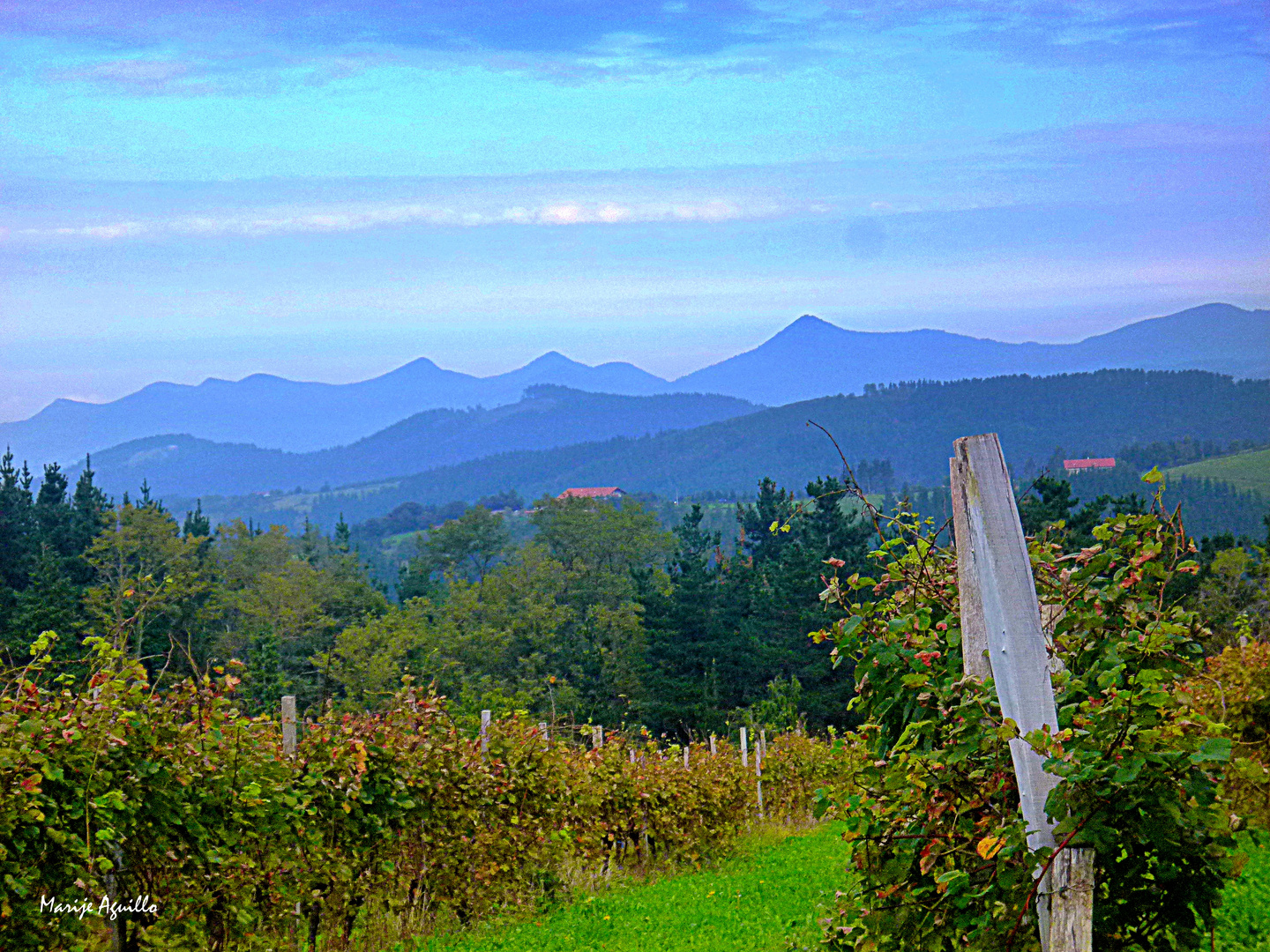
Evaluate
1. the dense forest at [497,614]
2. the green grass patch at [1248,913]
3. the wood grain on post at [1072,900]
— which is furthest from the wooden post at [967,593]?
the dense forest at [497,614]

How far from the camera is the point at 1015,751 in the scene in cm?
305

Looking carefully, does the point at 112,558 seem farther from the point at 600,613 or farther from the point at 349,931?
the point at 349,931

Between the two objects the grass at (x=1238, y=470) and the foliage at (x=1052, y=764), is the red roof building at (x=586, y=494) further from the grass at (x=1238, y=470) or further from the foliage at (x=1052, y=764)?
the grass at (x=1238, y=470)

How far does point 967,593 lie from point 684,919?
22.4ft

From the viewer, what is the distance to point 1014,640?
3.10m

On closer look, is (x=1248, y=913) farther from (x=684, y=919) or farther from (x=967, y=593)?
(x=967, y=593)

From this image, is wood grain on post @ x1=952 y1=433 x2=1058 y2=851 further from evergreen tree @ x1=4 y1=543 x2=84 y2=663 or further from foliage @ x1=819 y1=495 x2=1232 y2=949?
evergreen tree @ x1=4 y1=543 x2=84 y2=663

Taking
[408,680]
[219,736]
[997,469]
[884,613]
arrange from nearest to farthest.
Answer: [997,469] → [884,613] → [219,736] → [408,680]

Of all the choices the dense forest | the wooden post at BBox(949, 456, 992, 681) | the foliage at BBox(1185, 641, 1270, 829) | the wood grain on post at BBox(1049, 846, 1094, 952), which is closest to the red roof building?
the dense forest

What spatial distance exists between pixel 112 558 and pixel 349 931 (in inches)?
1927

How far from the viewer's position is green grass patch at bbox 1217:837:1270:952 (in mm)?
5909

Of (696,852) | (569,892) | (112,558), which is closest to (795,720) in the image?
(696,852)

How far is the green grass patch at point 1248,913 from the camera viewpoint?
5.91 meters

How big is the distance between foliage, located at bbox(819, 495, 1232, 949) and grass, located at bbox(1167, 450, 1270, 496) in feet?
472
